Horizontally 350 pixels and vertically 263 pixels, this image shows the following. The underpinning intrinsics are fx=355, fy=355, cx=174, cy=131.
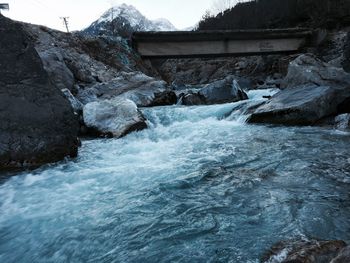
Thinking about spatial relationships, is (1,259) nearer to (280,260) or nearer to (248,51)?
(280,260)

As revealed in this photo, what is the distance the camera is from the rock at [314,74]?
979 centimetres

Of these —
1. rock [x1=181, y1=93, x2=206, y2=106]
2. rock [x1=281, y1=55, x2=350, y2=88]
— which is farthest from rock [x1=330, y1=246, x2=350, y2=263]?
rock [x1=181, y1=93, x2=206, y2=106]

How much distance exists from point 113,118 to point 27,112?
2.58m

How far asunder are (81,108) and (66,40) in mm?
9381

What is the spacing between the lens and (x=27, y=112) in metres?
6.38

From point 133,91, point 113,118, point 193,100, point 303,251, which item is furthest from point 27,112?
point 193,100

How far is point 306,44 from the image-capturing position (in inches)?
977

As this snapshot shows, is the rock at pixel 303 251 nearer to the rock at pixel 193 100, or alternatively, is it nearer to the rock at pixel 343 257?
the rock at pixel 343 257

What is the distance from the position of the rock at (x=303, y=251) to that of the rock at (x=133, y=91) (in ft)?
31.9

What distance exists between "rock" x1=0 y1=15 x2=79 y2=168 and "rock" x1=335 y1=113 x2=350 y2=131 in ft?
18.4

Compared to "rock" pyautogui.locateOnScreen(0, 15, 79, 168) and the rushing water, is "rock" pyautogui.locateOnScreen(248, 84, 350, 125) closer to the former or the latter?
the rushing water

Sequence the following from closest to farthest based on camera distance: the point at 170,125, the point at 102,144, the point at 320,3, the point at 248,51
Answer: the point at 102,144 < the point at 170,125 < the point at 248,51 < the point at 320,3

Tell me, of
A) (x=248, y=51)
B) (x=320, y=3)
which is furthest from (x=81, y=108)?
(x=320, y=3)

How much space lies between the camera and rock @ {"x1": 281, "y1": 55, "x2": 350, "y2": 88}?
A: 385 inches
